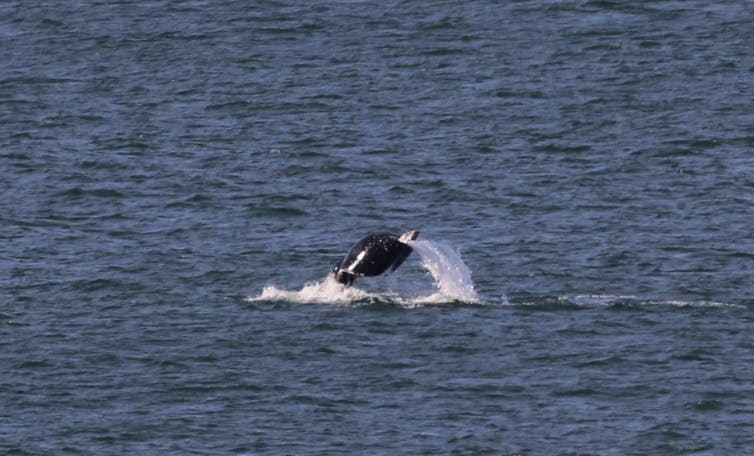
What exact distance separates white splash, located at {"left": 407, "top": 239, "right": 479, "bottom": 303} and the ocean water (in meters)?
0.07

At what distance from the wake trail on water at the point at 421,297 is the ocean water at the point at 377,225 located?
0.26ft

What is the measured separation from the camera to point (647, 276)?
141ft

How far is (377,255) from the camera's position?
40469 mm

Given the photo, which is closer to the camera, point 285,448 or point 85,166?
point 285,448

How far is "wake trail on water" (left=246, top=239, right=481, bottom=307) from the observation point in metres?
41.3

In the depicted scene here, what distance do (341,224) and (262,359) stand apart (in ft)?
36.7

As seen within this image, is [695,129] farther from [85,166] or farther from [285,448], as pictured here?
[285,448]

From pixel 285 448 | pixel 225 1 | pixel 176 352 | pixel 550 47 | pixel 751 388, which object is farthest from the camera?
pixel 225 1

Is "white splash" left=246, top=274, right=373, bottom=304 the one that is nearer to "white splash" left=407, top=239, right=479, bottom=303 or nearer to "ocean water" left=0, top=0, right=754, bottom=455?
"ocean water" left=0, top=0, right=754, bottom=455

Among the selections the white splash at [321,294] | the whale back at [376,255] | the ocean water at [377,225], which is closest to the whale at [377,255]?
the whale back at [376,255]

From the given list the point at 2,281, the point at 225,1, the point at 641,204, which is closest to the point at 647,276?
the point at 641,204

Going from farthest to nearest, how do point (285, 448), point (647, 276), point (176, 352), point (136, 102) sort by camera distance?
point (136, 102) < point (647, 276) < point (176, 352) < point (285, 448)

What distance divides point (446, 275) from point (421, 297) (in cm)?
67

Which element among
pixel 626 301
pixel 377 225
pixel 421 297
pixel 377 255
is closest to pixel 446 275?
pixel 421 297
